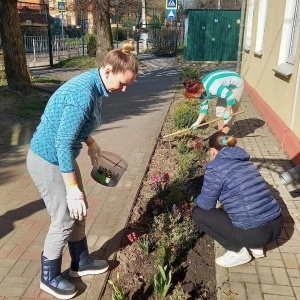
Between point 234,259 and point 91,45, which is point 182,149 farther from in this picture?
point 91,45

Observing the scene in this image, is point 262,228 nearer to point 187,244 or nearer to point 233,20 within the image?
point 187,244

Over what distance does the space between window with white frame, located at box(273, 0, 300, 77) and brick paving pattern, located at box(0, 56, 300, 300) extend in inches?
48.4

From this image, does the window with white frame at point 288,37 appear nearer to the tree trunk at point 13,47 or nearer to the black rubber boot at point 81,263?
the black rubber boot at point 81,263

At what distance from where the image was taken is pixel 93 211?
3.90 metres

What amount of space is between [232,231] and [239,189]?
0.36 metres

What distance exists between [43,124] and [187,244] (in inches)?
64.2

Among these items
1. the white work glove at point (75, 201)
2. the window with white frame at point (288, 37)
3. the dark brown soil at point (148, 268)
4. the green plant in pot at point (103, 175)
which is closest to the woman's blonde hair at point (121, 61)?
the white work glove at point (75, 201)

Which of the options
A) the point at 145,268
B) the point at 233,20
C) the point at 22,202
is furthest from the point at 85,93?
the point at 233,20

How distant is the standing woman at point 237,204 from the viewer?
276 cm

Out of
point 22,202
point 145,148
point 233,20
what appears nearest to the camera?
point 22,202

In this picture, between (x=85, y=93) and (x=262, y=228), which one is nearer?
(x=85, y=93)

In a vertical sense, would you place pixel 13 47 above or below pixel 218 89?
above

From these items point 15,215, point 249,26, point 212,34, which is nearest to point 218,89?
point 15,215

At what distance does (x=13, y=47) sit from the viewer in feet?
31.0
